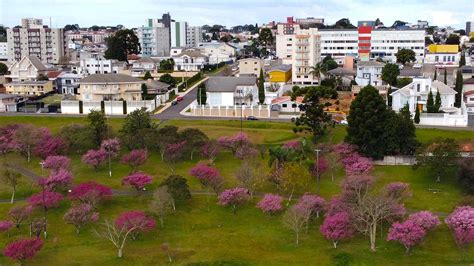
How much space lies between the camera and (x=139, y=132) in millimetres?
56688

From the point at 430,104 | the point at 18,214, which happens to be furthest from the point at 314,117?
the point at 18,214

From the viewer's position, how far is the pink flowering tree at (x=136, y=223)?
125 feet

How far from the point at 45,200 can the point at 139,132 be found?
15234 millimetres

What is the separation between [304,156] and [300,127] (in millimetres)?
11934

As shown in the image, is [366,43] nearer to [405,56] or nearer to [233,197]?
[405,56]

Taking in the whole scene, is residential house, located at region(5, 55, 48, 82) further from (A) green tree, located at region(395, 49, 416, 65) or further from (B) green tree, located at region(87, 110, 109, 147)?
(A) green tree, located at region(395, 49, 416, 65)

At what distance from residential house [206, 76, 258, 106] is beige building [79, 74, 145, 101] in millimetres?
11039

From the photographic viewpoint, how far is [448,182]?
4884 cm

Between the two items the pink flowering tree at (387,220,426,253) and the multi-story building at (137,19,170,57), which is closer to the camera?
the pink flowering tree at (387,220,426,253)

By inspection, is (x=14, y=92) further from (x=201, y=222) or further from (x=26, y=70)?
(x=201, y=222)

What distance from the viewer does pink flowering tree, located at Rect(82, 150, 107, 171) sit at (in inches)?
2058

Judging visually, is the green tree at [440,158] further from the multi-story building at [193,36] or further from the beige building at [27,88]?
the multi-story building at [193,36]

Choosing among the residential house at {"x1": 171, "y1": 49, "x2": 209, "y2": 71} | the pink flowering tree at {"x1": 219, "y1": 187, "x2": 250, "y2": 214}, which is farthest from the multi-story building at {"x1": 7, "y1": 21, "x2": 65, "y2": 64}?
the pink flowering tree at {"x1": 219, "y1": 187, "x2": 250, "y2": 214}

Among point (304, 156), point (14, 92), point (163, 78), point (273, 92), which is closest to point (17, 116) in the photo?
point (14, 92)
